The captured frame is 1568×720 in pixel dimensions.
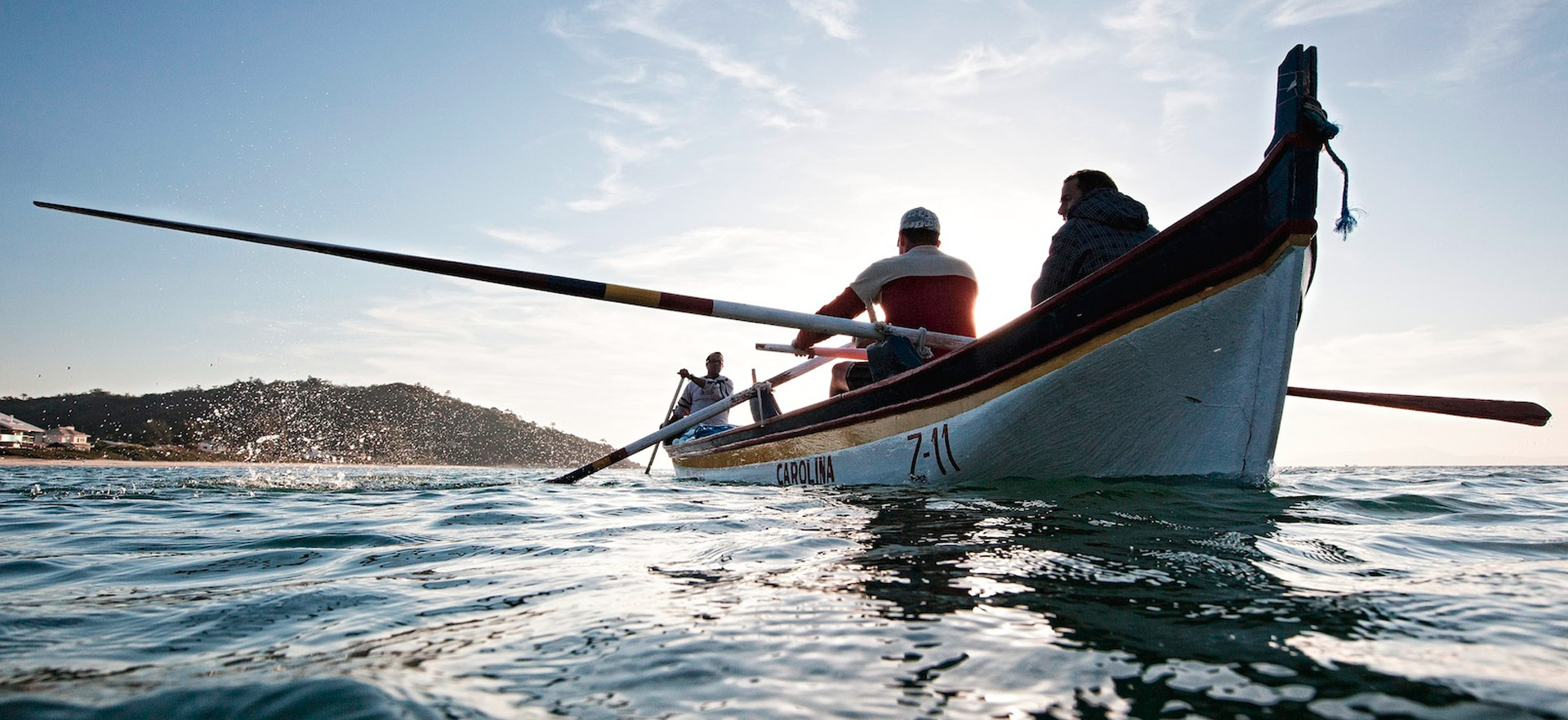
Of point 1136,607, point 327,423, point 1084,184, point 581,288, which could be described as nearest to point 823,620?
point 1136,607

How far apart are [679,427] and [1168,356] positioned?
605 centimetres

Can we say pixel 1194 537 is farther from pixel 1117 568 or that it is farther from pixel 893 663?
pixel 893 663

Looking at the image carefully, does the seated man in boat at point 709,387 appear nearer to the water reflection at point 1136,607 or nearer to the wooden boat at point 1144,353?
the wooden boat at point 1144,353

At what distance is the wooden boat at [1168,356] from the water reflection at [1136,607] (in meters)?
0.84

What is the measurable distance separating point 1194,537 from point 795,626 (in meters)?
1.81

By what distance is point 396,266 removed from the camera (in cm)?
486

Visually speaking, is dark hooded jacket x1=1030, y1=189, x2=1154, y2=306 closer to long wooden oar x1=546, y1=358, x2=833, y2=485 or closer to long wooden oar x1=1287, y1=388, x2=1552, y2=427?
long wooden oar x1=1287, y1=388, x2=1552, y2=427

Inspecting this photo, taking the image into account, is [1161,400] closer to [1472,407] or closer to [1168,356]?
[1168,356]

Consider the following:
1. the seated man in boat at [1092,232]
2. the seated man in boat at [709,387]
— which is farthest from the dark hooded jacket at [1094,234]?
the seated man in boat at [709,387]

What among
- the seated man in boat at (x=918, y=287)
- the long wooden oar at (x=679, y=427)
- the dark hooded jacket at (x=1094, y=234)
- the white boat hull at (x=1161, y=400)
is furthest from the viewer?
the long wooden oar at (x=679, y=427)

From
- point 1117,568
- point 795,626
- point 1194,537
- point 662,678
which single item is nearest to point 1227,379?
point 1194,537

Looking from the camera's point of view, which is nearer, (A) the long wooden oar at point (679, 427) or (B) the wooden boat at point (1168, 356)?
(B) the wooden boat at point (1168, 356)

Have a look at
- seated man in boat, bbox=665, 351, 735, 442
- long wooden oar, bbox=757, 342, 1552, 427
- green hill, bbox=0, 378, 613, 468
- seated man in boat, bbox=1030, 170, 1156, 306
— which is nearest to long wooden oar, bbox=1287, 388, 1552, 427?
long wooden oar, bbox=757, 342, 1552, 427

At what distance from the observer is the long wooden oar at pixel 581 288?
4840 mm
